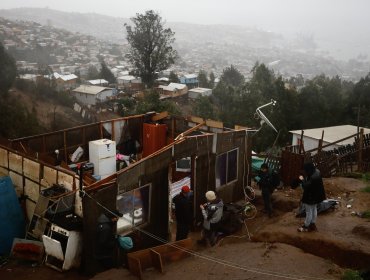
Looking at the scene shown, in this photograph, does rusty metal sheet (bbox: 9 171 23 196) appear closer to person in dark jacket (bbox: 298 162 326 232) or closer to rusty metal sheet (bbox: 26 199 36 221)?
rusty metal sheet (bbox: 26 199 36 221)

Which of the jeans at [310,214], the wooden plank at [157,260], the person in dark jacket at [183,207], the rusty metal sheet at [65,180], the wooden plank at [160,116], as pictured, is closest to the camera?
the wooden plank at [157,260]

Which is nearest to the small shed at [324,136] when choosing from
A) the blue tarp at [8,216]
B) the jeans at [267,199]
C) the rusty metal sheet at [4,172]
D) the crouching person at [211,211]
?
the jeans at [267,199]

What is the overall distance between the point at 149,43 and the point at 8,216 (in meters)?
43.2

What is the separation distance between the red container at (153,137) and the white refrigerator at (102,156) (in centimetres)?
239

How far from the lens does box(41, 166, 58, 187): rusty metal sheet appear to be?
9.31 meters

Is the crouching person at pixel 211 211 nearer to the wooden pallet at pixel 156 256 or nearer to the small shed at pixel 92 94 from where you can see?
the wooden pallet at pixel 156 256

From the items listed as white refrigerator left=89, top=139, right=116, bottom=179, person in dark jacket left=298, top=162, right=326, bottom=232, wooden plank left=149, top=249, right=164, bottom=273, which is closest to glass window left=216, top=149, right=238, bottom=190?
white refrigerator left=89, top=139, right=116, bottom=179

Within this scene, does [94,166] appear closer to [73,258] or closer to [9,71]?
[73,258]

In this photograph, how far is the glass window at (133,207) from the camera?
926 cm

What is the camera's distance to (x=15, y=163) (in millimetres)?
10500

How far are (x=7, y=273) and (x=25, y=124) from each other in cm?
1964

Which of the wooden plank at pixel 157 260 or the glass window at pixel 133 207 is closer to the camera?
the wooden plank at pixel 157 260

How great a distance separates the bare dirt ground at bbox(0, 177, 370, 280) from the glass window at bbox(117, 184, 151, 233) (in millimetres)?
1301

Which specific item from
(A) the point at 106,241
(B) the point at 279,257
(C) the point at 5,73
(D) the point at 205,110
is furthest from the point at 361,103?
(A) the point at 106,241
